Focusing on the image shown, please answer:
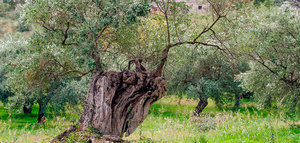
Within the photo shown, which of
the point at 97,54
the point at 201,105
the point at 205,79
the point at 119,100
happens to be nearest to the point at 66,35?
the point at 97,54

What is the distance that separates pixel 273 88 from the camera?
14609 millimetres

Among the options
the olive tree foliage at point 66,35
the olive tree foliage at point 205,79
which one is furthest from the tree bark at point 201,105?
the olive tree foliage at point 66,35

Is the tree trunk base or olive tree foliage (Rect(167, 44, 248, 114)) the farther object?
olive tree foliage (Rect(167, 44, 248, 114))

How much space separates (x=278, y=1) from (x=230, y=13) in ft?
147

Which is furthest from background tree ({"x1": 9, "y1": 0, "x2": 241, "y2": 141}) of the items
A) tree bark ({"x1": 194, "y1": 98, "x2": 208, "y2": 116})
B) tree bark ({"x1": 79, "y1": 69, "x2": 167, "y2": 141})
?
tree bark ({"x1": 194, "y1": 98, "x2": 208, "y2": 116})

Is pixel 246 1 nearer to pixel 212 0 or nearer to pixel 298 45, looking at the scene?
pixel 212 0

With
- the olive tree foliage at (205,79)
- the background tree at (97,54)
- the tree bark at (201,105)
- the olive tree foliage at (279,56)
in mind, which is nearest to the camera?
the background tree at (97,54)

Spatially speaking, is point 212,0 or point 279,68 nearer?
point 212,0

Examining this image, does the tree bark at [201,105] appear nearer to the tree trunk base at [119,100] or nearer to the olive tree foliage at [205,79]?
the olive tree foliage at [205,79]

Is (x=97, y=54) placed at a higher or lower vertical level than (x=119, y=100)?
higher

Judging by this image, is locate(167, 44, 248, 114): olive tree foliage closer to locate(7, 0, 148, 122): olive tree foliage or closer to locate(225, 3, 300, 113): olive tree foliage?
locate(225, 3, 300, 113): olive tree foliage

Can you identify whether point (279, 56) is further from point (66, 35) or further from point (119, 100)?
point (66, 35)

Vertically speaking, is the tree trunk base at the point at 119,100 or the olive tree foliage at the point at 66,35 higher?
the olive tree foliage at the point at 66,35

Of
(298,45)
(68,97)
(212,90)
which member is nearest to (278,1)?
(212,90)
